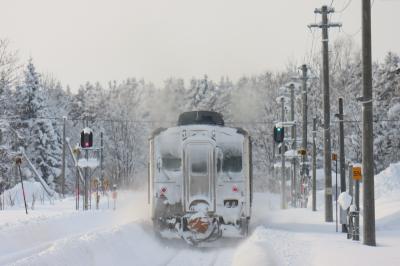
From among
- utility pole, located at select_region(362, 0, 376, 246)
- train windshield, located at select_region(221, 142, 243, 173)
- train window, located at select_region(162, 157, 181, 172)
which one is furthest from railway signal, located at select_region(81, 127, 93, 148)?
utility pole, located at select_region(362, 0, 376, 246)

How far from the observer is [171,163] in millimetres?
17172

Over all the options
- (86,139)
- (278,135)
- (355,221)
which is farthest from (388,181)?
(355,221)

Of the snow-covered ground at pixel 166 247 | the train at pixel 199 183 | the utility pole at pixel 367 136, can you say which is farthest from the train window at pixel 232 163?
the utility pole at pixel 367 136

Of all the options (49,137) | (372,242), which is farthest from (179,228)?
(49,137)

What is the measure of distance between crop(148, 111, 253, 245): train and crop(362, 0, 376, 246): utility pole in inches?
131

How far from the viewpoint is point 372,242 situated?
16.1 meters

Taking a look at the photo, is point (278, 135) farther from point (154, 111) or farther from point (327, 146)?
point (154, 111)

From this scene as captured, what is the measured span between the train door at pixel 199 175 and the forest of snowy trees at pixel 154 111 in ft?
74.6

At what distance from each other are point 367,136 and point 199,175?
4.67m

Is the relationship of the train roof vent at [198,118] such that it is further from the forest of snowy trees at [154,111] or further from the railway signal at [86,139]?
the forest of snowy trees at [154,111]

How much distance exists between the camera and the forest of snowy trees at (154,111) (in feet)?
191

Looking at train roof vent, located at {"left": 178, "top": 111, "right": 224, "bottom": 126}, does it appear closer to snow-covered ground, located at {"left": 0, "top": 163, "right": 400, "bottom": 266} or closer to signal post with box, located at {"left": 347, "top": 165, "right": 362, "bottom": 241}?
snow-covered ground, located at {"left": 0, "top": 163, "right": 400, "bottom": 266}

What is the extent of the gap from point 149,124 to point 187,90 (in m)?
13.5

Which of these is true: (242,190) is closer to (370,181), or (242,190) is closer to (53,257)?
(370,181)
